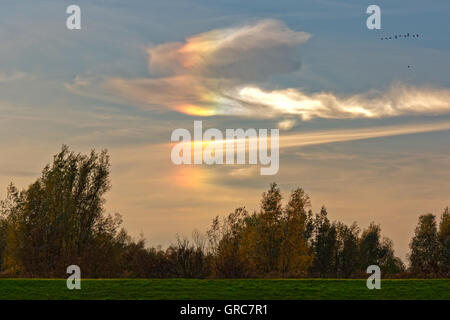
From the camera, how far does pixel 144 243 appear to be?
52.2 metres

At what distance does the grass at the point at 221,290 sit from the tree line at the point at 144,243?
5.01 meters

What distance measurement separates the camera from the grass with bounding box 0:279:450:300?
83.0ft

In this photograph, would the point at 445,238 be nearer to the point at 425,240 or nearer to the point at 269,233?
the point at 425,240

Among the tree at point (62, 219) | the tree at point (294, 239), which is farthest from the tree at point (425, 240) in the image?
the tree at point (62, 219)

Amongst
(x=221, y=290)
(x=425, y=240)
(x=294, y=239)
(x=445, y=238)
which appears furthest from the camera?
(x=425, y=240)

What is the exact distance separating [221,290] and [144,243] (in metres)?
27.0

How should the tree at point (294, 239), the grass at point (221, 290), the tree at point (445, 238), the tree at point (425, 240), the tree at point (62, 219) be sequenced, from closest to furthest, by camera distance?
the grass at point (221, 290)
the tree at point (62, 219)
the tree at point (294, 239)
the tree at point (445, 238)
the tree at point (425, 240)

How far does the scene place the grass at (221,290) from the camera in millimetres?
25312

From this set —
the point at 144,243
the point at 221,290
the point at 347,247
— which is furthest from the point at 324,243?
the point at 221,290

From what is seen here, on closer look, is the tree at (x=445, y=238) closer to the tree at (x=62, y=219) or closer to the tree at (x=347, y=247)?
the tree at (x=347, y=247)

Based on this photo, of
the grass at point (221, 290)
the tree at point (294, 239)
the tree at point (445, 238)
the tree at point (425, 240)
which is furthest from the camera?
the tree at point (425, 240)

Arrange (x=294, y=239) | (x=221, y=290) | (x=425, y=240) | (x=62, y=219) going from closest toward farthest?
1. (x=221, y=290)
2. (x=62, y=219)
3. (x=294, y=239)
4. (x=425, y=240)

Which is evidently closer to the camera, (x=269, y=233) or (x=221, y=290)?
(x=221, y=290)
